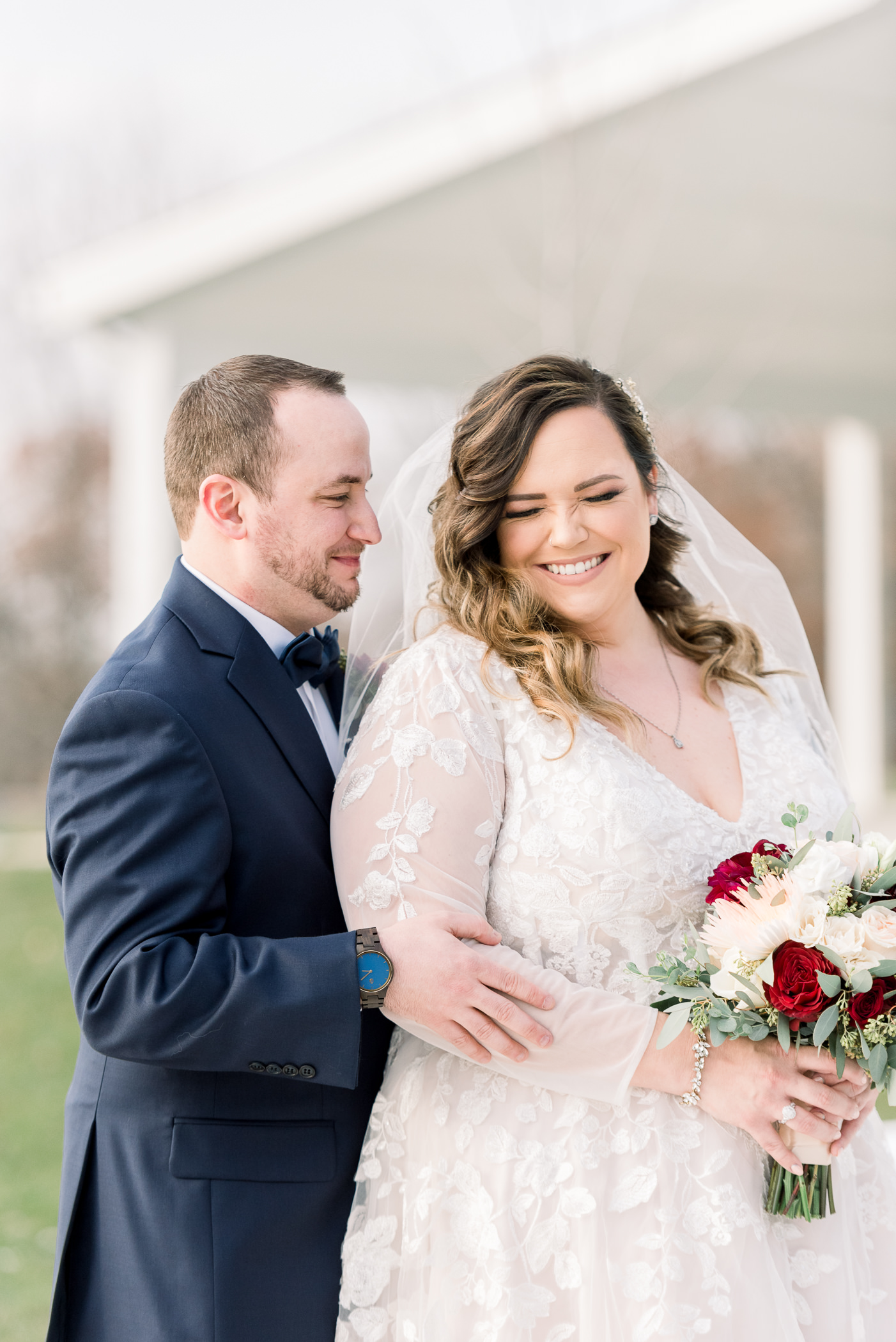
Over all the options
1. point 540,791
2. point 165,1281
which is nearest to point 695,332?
point 540,791

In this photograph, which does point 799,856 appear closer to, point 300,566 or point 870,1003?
point 870,1003

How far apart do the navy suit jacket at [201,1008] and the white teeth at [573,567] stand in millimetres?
639

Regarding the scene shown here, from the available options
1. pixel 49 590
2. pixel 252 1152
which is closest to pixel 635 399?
pixel 252 1152

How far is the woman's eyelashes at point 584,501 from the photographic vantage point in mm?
2713

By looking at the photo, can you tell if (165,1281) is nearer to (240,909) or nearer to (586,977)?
(240,909)

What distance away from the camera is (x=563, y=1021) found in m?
2.25

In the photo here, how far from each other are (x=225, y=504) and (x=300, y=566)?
7.8 inches

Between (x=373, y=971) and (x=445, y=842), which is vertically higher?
(x=445, y=842)

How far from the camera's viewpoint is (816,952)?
2090mm

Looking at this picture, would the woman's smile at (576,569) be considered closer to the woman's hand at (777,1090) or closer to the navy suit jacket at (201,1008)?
the navy suit jacket at (201,1008)

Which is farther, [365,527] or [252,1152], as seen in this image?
[365,527]

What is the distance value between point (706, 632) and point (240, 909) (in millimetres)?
1390

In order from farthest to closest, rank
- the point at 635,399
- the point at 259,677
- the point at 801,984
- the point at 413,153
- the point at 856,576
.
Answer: the point at 856,576
the point at 413,153
the point at 635,399
the point at 259,677
the point at 801,984

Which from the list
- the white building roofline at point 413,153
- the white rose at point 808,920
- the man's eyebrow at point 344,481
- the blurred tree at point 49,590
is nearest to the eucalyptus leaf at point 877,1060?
the white rose at point 808,920
